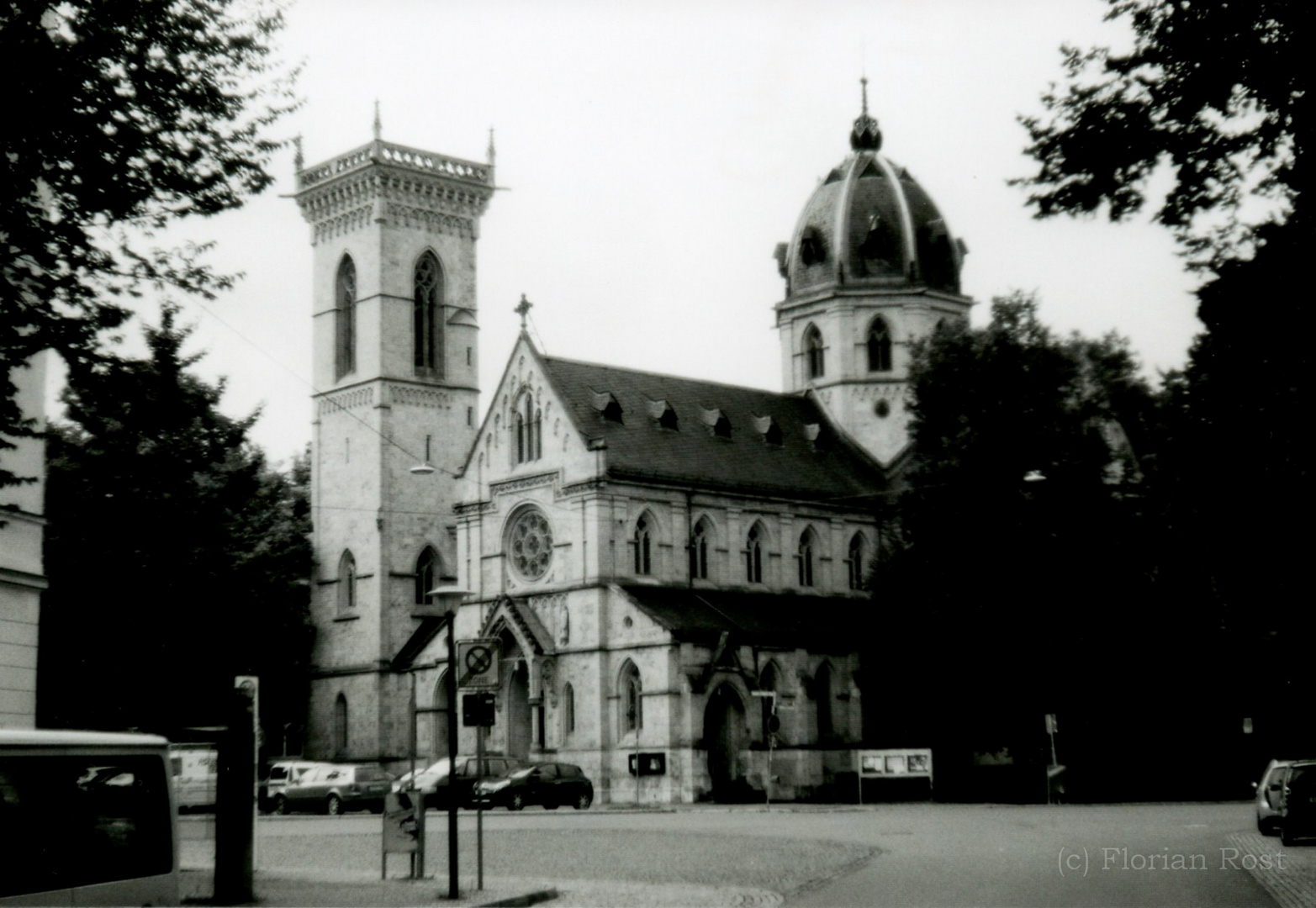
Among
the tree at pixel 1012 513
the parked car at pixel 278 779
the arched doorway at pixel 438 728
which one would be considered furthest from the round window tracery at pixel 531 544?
the tree at pixel 1012 513

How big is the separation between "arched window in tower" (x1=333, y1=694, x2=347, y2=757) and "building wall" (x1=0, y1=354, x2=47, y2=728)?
4689cm

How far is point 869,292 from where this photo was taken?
236 feet

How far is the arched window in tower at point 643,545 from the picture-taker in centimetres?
6094

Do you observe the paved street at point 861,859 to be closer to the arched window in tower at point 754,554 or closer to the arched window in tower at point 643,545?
the arched window in tower at point 643,545

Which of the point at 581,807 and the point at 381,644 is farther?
the point at 381,644

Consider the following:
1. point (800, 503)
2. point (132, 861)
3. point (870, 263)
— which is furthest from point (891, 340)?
point (132, 861)

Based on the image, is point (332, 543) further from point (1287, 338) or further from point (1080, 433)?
point (1287, 338)

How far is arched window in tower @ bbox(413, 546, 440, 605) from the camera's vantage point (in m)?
69.8

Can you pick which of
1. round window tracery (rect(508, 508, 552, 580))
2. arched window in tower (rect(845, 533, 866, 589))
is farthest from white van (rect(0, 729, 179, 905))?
arched window in tower (rect(845, 533, 866, 589))

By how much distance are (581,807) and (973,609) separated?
1275 centimetres

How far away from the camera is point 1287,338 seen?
56.7ft

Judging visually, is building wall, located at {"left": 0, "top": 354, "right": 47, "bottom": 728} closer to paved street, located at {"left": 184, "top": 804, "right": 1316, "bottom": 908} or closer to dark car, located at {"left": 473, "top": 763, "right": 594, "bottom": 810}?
paved street, located at {"left": 184, "top": 804, "right": 1316, "bottom": 908}

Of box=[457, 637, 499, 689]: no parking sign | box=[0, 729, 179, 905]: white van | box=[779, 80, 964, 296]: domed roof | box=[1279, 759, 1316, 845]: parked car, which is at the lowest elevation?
box=[1279, 759, 1316, 845]: parked car

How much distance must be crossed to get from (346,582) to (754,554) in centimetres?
1641
